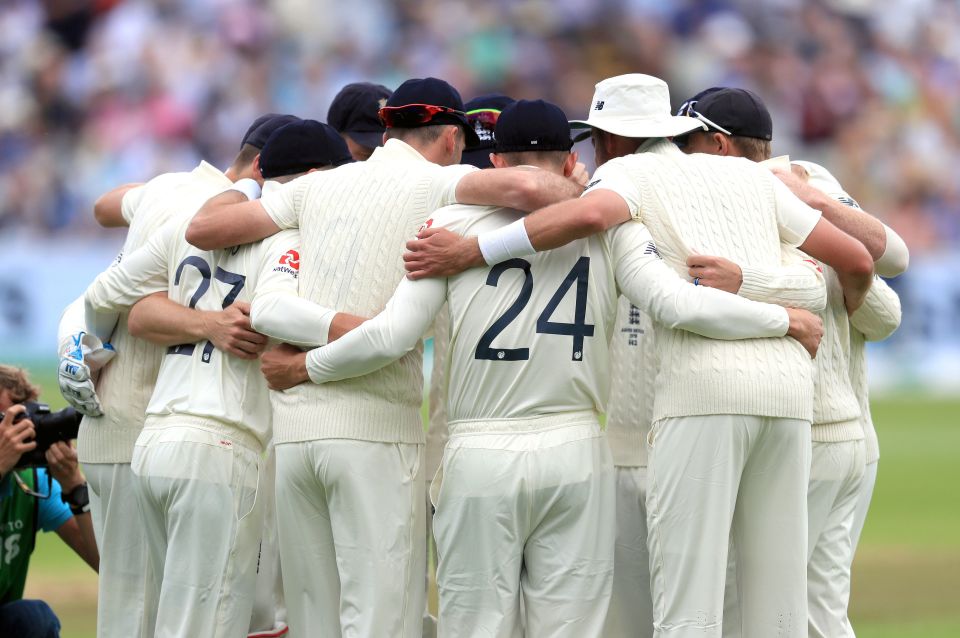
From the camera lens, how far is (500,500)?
438cm

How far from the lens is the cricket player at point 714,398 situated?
4.37 m

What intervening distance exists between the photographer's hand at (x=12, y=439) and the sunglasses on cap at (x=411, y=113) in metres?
1.95

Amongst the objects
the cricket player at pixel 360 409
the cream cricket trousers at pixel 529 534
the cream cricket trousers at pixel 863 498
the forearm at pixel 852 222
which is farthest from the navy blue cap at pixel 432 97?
the cream cricket trousers at pixel 863 498

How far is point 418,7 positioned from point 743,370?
53.3ft

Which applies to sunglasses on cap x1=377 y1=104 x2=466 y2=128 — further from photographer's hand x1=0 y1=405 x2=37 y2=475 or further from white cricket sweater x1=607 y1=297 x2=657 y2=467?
photographer's hand x1=0 y1=405 x2=37 y2=475

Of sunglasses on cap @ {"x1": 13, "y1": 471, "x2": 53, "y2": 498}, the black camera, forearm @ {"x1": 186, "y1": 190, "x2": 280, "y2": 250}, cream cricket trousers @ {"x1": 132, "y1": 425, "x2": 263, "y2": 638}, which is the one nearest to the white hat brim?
forearm @ {"x1": 186, "y1": 190, "x2": 280, "y2": 250}

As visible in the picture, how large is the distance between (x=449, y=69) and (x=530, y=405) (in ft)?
51.2

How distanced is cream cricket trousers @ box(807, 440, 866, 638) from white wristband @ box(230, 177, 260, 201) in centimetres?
240

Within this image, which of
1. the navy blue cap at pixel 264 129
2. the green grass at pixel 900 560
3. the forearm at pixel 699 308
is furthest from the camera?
the green grass at pixel 900 560

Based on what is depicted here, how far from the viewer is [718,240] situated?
4.56 metres

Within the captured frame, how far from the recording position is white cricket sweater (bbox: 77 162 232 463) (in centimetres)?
535

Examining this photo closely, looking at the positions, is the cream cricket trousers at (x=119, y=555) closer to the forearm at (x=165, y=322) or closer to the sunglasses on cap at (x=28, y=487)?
the sunglasses on cap at (x=28, y=487)

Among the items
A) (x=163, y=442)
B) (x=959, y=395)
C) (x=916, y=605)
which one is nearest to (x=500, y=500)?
(x=163, y=442)

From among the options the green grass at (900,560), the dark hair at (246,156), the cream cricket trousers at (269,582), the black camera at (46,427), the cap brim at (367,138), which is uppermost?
the cap brim at (367,138)
